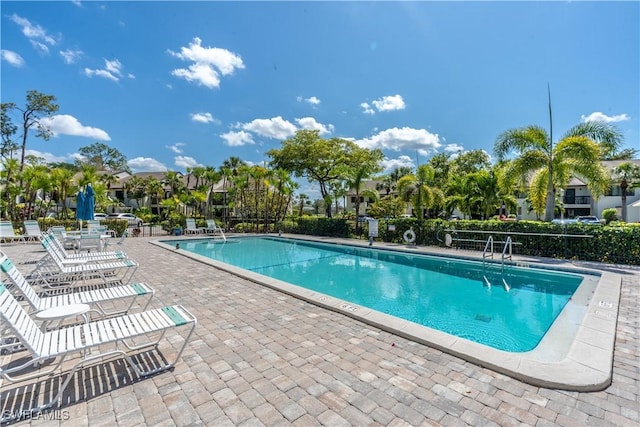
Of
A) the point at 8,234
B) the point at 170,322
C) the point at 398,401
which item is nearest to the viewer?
the point at 398,401

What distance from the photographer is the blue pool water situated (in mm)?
5730

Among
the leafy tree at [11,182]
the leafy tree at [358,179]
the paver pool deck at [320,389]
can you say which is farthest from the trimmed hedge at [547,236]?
the leafy tree at [11,182]

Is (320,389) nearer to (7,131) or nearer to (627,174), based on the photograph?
(627,174)

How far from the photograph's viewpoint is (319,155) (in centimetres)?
2453

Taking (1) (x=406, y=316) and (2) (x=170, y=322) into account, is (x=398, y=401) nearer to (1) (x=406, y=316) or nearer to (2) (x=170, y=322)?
(2) (x=170, y=322)

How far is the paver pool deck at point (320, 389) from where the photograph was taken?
242cm

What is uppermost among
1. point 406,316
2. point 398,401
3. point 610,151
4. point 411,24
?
point 411,24

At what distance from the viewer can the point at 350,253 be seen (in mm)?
14656

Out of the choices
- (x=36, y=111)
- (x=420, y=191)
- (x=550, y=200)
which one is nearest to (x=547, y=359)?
(x=550, y=200)

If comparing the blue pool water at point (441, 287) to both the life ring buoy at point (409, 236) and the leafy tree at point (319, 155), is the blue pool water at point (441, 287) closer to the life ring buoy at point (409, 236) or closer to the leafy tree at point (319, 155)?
the life ring buoy at point (409, 236)

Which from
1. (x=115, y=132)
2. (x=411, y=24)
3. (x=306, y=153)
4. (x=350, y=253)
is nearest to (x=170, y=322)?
(x=350, y=253)

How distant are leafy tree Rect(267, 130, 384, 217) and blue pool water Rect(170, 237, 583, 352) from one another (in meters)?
12.2

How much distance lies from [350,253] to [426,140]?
2748 centimetres

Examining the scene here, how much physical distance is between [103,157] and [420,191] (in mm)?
65462
